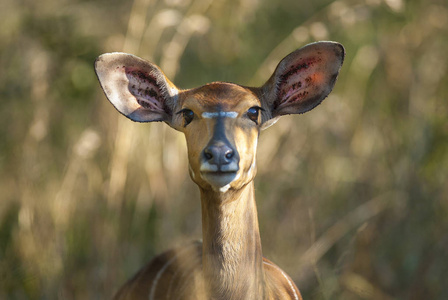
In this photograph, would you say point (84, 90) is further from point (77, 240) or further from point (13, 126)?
point (77, 240)

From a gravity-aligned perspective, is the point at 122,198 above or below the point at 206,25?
below

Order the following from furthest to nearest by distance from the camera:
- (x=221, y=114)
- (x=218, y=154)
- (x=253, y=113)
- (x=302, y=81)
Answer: (x=302, y=81) → (x=253, y=113) → (x=221, y=114) → (x=218, y=154)

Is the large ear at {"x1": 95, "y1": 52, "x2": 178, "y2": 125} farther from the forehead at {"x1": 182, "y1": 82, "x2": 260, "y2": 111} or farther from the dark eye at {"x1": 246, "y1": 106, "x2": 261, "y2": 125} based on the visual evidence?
the dark eye at {"x1": 246, "y1": 106, "x2": 261, "y2": 125}

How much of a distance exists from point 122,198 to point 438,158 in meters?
2.50

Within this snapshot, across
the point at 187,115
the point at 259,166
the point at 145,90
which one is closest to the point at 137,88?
the point at 145,90

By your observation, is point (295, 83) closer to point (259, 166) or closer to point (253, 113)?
point (253, 113)

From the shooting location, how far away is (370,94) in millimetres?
7094

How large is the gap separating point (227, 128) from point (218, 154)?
243mm

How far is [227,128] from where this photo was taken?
11.7 ft

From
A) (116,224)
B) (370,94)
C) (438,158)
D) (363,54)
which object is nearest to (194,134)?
(116,224)

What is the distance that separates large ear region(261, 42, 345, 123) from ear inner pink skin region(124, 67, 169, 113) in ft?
1.90

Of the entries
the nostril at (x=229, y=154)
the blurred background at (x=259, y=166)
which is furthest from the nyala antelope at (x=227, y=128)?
the blurred background at (x=259, y=166)

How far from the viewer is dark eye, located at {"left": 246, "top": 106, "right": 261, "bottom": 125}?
375cm

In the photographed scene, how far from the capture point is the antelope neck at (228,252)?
145 inches
